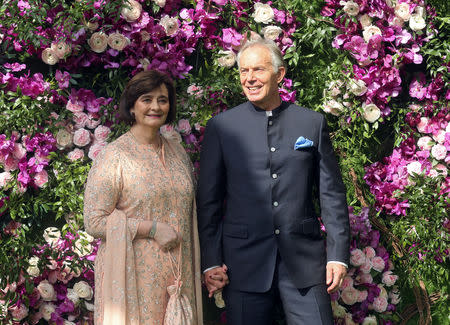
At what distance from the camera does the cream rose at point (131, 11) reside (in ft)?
11.4

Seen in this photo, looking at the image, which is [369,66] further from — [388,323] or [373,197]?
[388,323]

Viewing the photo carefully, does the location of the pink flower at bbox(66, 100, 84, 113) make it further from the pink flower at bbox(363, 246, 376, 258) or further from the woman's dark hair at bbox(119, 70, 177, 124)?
the pink flower at bbox(363, 246, 376, 258)

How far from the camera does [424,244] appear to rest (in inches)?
147

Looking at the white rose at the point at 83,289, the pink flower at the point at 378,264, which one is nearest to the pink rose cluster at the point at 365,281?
the pink flower at the point at 378,264

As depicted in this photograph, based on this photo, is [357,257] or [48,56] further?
[357,257]

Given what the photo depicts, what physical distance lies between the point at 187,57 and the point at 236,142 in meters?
1.07

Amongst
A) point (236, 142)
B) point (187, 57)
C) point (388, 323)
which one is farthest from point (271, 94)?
point (388, 323)

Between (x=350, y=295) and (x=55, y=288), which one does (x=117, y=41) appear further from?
(x=350, y=295)

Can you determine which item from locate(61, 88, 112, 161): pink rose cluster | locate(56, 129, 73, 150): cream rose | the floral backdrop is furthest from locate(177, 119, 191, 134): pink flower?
locate(56, 129, 73, 150): cream rose

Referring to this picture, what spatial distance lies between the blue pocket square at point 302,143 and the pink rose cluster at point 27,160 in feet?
4.52

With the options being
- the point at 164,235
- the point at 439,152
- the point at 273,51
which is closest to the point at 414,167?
the point at 439,152

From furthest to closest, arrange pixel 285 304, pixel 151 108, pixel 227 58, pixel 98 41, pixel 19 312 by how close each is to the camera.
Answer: pixel 227 58 < pixel 98 41 < pixel 19 312 < pixel 285 304 < pixel 151 108

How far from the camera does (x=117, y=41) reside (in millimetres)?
3494

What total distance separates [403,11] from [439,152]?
2.79 ft
